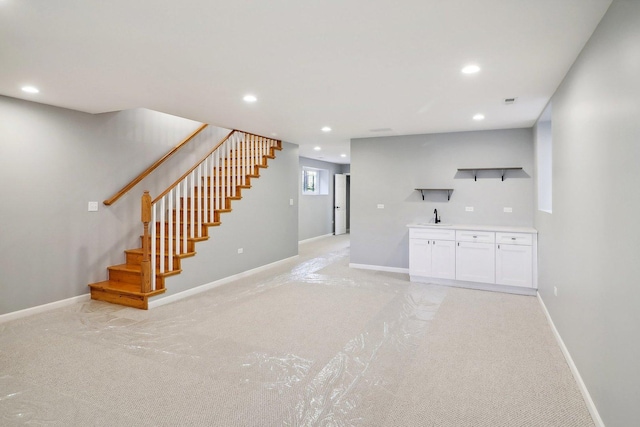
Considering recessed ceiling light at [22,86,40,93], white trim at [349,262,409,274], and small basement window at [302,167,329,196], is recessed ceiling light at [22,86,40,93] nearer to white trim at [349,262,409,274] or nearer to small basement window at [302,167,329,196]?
white trim at [349,262,409,274]

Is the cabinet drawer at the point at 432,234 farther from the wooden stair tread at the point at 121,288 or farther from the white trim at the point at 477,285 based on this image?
the wooden stair tread at the point at 121,288

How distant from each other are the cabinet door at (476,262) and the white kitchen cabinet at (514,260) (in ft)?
0.29

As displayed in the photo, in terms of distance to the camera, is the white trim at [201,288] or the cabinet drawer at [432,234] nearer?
the white trim at [201,288]

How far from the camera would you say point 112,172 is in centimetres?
478

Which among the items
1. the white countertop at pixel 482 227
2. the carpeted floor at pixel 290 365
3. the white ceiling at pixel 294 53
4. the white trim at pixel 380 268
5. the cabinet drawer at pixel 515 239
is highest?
the white ceiling at pixel 294 53

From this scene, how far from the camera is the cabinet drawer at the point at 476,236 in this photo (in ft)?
16.2

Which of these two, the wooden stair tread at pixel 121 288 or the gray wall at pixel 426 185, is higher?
the gray wall at pixel 426 185

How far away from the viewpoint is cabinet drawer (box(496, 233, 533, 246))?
471cm

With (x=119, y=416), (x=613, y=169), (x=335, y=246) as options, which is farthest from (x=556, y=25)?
(x=335, y=246)

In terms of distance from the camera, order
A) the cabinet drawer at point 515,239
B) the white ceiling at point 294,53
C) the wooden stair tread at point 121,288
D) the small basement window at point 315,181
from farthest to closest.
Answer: the small basement window at point 315,181
the cabinet drawer at point 515,239
the wooden stair tread at point 121,288
the white ceiling at point 294,53

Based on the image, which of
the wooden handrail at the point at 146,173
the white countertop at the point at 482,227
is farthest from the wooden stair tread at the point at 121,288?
the white countertop at the point at 482,227

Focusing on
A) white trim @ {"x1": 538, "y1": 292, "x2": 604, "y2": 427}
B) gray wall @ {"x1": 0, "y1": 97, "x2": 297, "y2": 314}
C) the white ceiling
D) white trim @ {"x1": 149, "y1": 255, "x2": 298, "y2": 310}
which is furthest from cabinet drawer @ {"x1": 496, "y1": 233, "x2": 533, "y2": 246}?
gray wall @ {"x1": 0, "y1": 97, "x2": 297, "y2": 314}

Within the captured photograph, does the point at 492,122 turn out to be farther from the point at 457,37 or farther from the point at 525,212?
the point at 457,37

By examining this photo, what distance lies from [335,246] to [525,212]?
186 inches
